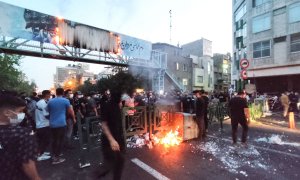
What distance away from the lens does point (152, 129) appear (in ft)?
27.8

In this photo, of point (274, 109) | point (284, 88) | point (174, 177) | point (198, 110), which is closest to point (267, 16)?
point (284, 88)

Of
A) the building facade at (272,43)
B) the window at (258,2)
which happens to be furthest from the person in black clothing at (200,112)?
the window at (258,2)

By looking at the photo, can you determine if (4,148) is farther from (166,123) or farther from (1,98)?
(166,123)

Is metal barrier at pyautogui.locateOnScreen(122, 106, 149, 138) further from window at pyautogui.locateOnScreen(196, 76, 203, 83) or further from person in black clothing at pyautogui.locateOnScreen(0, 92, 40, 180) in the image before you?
window at pyautogui.locateOnScreen(196, 76, 203, 83)

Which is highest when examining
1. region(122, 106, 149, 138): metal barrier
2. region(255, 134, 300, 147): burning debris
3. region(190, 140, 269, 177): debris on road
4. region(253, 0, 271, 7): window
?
region(253, 0, 271, 7): window

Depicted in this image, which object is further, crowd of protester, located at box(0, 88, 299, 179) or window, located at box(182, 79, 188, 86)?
window, located at box(182, 79, 188, 86)

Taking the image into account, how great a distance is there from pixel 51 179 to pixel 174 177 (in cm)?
268

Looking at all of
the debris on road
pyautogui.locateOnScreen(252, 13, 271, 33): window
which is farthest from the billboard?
pyautogui.locateOnScreen(252, 13, 271, 33): window

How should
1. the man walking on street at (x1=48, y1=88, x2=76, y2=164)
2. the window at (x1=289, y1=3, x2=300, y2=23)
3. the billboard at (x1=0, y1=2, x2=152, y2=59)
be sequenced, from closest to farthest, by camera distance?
the man walking on street at (x1=48, y1=88, x2=76, y2=164) < the billboard at (x1=0, y1=2, x2=152, y2=59) < the window at (x1=289, y1=3, x2=300, y2=23)

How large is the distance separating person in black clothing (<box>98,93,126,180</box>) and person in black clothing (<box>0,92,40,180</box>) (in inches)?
69.5

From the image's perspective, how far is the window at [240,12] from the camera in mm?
29922

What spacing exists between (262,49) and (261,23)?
2.94m

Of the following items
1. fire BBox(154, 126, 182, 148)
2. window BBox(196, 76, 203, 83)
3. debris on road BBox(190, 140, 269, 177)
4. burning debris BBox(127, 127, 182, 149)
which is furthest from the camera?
window BBox(196, 76, 203, 83)

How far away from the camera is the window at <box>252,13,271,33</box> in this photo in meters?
25.4
